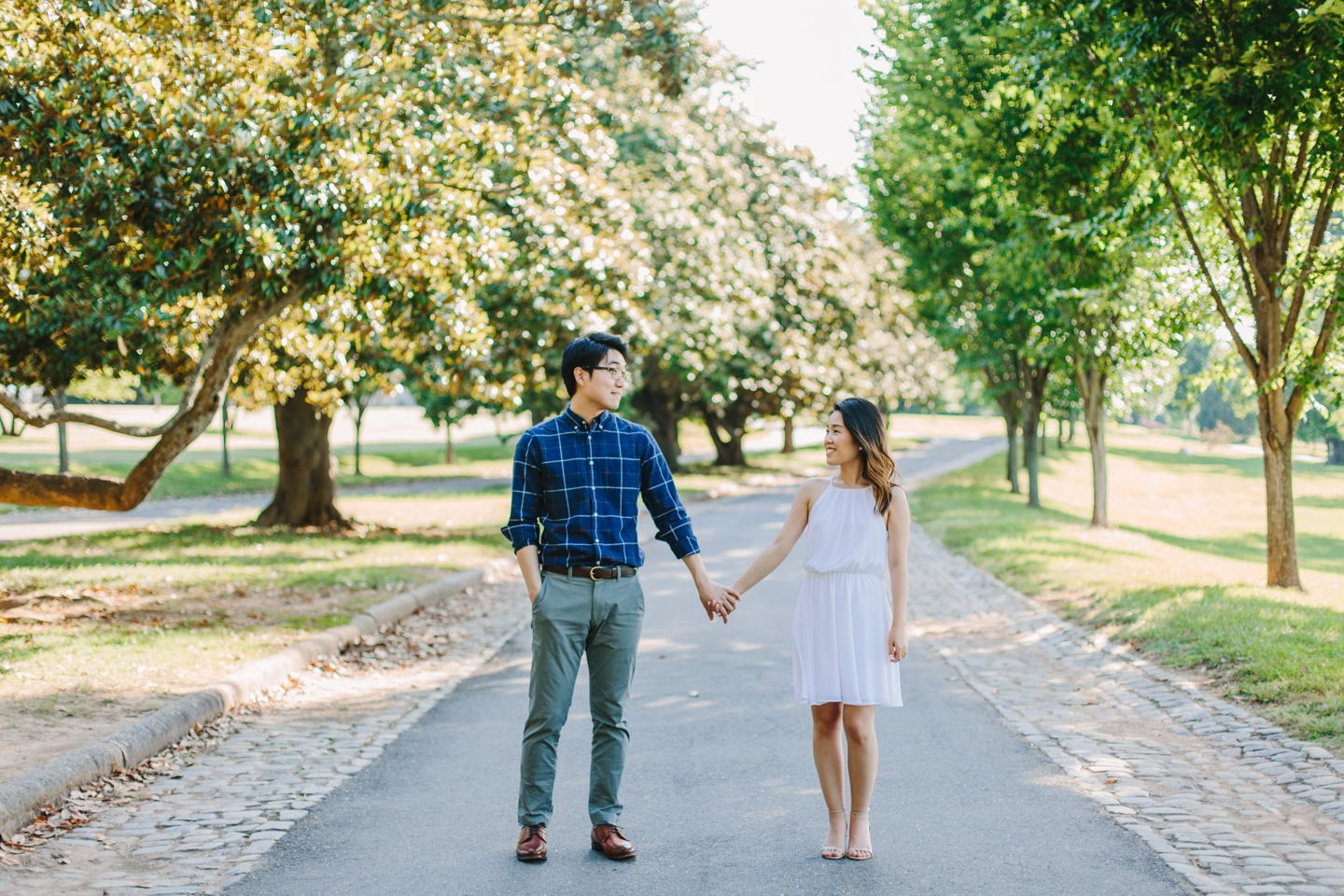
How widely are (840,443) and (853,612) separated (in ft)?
2.25

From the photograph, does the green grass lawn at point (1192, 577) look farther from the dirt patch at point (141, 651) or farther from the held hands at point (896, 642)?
the dirt patch at point (141, 651)

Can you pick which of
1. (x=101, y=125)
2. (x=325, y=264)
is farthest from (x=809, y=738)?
(x=101, y=125)

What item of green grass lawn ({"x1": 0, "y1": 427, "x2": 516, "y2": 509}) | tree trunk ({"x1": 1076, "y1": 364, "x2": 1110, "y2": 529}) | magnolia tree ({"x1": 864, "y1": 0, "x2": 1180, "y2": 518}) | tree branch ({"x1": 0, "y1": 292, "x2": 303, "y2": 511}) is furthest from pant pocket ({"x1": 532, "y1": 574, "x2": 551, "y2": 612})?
green grass lawn ({"x1": 0, "y1": 427, "x2": 516, "y2": 509})

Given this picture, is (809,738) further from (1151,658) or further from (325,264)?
(325,264)

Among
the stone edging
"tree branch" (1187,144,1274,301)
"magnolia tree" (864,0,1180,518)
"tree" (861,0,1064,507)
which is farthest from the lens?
"tree" (861,0,1064,507)

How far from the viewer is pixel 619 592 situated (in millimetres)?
4863

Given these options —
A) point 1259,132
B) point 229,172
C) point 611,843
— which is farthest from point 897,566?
point 1259,132

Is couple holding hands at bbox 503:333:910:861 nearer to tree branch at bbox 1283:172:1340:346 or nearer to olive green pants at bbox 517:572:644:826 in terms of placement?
olive green pants at bbox 517:572:644:826

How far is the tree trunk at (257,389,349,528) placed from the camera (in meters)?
19.6

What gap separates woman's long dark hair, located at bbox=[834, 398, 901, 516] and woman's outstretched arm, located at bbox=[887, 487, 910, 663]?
0.05 m

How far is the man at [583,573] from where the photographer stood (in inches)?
189

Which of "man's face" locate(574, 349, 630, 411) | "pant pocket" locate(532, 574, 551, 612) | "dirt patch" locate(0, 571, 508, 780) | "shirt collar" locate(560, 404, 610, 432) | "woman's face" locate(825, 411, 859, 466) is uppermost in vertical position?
"man's face" locate(574, 349, 630, 411)

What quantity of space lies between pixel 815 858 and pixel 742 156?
2680 cm

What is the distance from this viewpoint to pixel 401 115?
11.7 m
